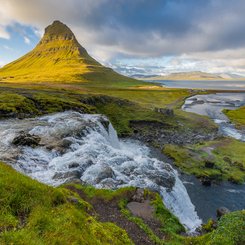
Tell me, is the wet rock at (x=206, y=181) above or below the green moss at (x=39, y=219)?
below

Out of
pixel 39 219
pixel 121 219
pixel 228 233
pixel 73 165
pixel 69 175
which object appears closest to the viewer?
pixel 39 219

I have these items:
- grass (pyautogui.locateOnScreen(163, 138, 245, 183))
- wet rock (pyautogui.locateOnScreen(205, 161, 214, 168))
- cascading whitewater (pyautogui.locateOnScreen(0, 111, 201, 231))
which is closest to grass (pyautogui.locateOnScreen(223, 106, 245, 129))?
grass (pyautogui.locateOnScreen(163, 138, 245, 183))

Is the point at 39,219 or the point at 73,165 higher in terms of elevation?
the point at 39,219

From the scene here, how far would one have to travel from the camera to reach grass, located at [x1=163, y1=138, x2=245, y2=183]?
45781 millimetres

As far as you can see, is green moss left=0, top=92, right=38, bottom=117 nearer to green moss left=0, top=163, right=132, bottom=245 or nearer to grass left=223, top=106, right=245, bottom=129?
green moss left=0, top=163, right=132, bottom=245

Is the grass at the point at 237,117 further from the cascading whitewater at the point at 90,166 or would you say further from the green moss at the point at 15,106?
the green moss at the point at 15,106

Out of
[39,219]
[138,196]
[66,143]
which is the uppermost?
[39,219]

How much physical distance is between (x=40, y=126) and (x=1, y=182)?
3796 centimetres

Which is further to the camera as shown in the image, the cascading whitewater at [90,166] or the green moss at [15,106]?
the green moss at [15,106]

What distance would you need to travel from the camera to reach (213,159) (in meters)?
53.1

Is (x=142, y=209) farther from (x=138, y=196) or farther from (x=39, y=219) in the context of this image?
(x=39, y=219)

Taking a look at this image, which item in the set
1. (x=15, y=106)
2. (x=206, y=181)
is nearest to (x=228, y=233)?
(x=206, y=181)

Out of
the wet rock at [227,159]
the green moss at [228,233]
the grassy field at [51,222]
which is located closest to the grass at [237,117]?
the wet rock at [227,159]

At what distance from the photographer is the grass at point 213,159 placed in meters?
45.8
